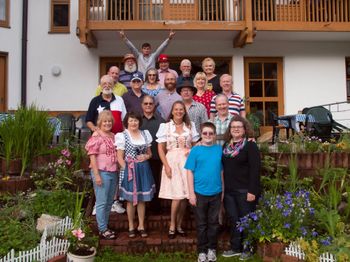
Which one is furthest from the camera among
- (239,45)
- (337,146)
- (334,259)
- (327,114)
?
(239,45)

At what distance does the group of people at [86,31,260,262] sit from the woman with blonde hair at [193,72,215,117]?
13 millimetres

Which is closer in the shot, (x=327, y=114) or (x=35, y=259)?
(x=35, y=259)

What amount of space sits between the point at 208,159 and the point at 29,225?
1.91 meters

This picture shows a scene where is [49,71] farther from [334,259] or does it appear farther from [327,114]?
[334,259]

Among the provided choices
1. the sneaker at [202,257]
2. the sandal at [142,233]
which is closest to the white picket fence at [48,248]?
the sandal at [142,233]

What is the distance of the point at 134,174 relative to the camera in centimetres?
392

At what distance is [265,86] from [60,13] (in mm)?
6230

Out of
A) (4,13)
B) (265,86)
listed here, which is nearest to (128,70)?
(265,86)

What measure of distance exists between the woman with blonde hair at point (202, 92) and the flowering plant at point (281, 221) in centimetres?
146

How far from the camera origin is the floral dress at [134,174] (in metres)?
3.89

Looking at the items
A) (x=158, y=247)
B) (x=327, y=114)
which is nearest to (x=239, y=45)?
(x=327, y=114)

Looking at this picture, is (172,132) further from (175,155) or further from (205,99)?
(205,99)

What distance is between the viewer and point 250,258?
363cm

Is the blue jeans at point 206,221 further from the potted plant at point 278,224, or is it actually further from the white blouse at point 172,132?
the white blouse at point 172,132
